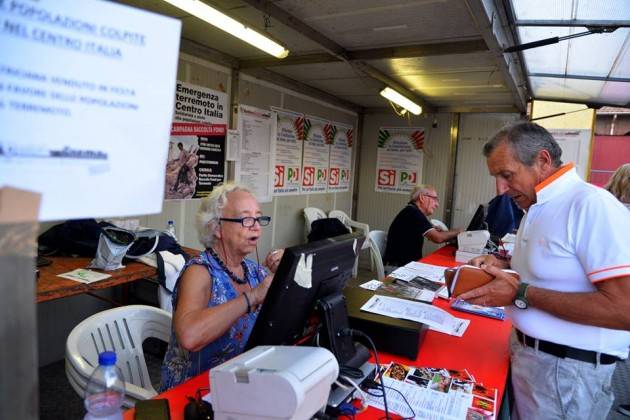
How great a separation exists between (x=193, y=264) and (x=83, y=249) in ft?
5.48

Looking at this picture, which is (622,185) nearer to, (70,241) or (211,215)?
(211,215)

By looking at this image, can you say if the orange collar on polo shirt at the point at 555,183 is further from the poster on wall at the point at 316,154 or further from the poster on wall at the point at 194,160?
the poster on wall at the point at 316,154

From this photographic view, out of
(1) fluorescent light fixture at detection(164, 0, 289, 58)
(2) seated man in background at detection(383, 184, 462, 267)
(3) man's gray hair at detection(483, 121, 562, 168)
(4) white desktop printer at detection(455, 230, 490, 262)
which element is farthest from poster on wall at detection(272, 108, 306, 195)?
(3) man's gray hair at detection(483, 121, 562, 168)

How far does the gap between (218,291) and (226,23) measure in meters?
1.66

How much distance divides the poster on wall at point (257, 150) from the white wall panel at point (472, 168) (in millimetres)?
2983

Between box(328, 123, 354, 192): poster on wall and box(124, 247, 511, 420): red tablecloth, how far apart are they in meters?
4.25

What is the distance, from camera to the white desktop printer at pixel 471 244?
3165 millimetres

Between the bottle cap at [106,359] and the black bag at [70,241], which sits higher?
the bottle cap at [106,359]

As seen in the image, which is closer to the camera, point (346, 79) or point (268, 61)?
point (268, 61)

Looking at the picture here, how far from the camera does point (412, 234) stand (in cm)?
364

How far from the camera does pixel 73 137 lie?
42 cm

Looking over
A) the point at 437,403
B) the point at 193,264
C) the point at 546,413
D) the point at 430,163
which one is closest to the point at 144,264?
the point at 193,264

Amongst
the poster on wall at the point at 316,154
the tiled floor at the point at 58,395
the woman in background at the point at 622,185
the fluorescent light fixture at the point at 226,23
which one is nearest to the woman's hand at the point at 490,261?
the woman in background at the point at 622,185

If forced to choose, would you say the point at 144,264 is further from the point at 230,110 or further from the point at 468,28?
the point at 468,28
